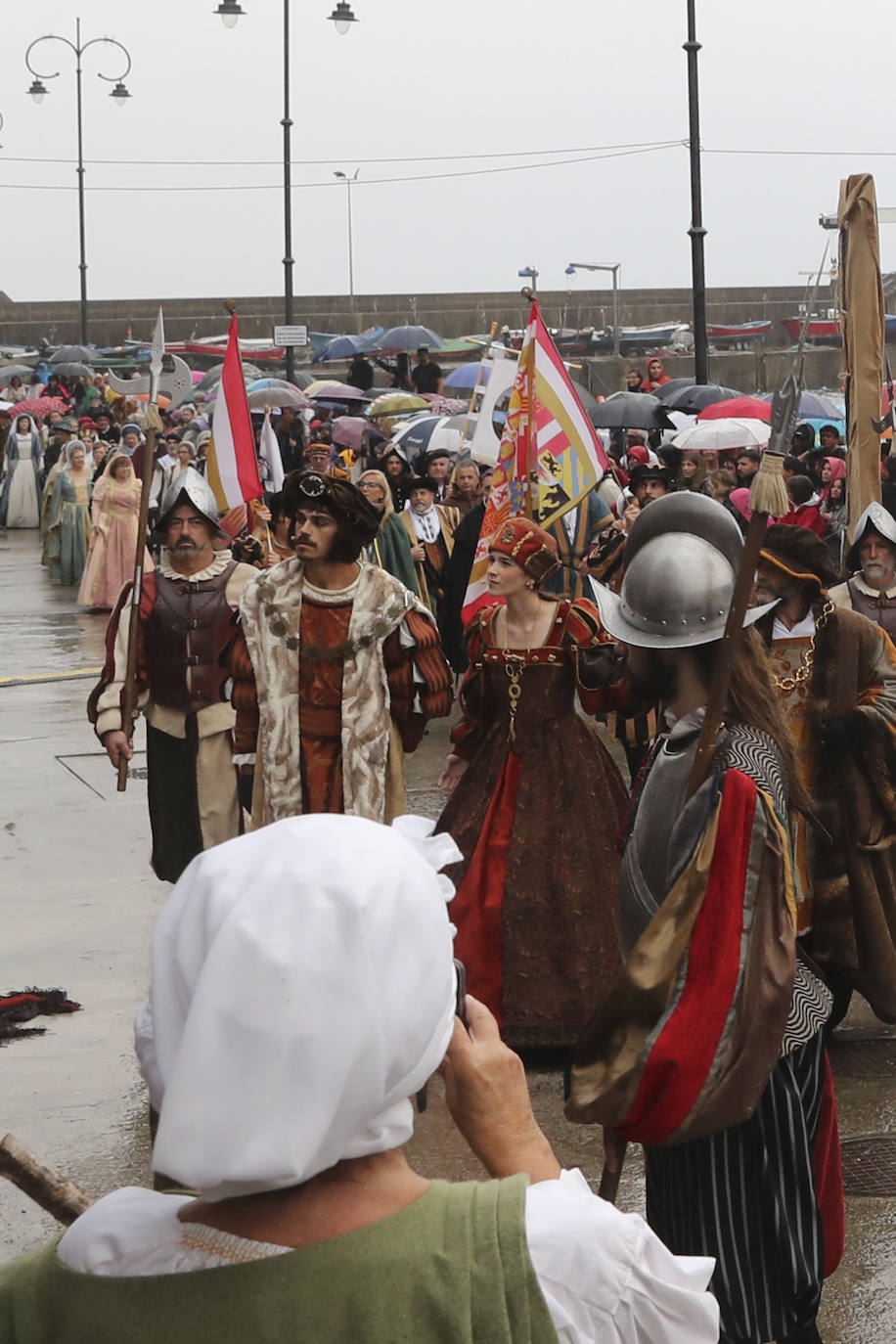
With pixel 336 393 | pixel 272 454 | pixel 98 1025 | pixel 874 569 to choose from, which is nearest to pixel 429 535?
pixel 272 454

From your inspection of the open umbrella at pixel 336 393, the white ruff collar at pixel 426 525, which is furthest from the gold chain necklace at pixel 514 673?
the open umbrella at pixel 336 393

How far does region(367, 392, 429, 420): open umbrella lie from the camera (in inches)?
1017

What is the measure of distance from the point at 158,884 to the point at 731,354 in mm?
30855

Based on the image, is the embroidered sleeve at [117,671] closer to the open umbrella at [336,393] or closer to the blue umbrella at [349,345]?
the open umbrella at [336,393]

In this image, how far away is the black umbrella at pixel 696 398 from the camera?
18.4 meters

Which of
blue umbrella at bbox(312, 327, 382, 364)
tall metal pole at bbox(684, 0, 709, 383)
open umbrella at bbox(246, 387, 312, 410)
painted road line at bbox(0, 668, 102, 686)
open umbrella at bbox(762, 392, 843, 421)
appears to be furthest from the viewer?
blue umbrella at bbox(312, 327, 382, 364)

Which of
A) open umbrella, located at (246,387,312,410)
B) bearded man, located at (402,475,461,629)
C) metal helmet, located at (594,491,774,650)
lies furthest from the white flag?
open umbrella, located at (246,387,312,410)

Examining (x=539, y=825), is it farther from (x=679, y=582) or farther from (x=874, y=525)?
(x=679, y=582)

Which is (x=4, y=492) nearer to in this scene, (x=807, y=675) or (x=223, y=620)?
(x=223, y=620)

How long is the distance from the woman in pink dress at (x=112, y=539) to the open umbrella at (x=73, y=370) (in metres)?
17.3

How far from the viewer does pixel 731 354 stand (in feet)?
122

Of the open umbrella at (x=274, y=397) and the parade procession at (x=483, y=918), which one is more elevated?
the open umbrella at (x=274, y=397)

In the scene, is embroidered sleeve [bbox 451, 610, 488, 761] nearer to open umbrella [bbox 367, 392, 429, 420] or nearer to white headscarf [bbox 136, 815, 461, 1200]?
white headscarf [bbox 136, 815, 461, 1200]

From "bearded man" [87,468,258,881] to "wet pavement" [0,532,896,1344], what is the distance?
560 mm
